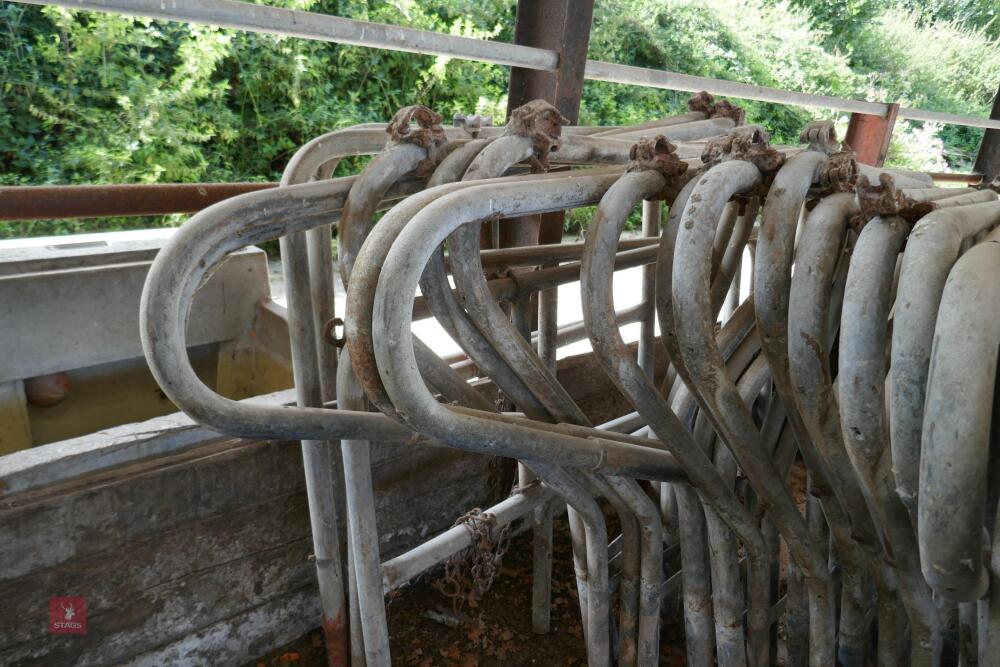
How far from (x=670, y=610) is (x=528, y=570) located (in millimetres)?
→ 486

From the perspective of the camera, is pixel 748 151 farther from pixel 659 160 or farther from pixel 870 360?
pixel 870 360

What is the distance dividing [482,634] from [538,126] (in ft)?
4.68

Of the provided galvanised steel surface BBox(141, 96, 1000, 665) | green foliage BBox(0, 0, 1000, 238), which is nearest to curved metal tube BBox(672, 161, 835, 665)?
galvanised steel surface BBox(141, 96, 1000, 665)

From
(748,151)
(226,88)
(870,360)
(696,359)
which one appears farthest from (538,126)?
(226,88)

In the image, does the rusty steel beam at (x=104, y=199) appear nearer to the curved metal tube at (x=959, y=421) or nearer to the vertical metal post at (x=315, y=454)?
the vertical metal post at (x=315, y=454)

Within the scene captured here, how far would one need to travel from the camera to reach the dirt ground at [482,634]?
6.26 feet

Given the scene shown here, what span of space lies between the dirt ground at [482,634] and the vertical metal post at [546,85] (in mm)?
70

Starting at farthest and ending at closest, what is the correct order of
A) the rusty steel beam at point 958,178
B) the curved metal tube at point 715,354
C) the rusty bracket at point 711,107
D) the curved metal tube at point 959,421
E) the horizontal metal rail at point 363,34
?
the rusty steel beam at point 958,178
the rusty bracket at point 711,107
the horizontal metal rail at point 363,34
the curved metal tube at point 715,354
the curved metal tube at point 959,421

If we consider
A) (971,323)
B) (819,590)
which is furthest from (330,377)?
(971,323)

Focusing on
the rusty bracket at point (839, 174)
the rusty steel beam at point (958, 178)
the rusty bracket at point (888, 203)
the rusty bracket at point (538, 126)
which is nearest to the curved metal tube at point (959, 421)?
the rusty bracket at point (888, 203)

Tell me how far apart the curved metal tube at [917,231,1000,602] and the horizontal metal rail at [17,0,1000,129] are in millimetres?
1129

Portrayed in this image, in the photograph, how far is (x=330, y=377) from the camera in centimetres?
144

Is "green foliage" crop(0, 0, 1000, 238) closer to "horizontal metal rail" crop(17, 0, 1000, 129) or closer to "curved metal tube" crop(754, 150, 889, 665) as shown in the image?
"horizontal metal rail" crop(17, 0, 1000, 129)

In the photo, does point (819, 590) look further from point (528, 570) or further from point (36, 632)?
point (36, 632)
